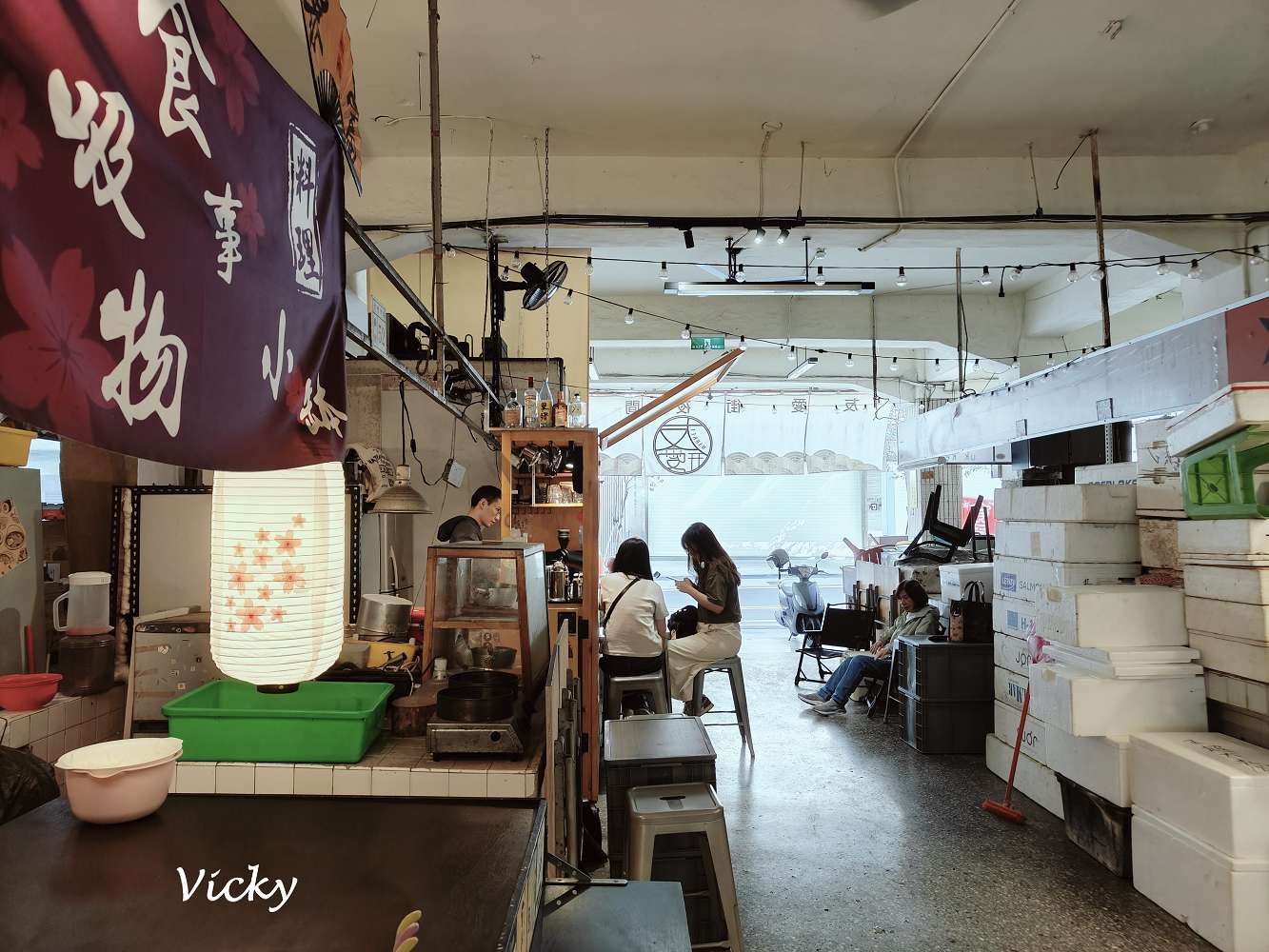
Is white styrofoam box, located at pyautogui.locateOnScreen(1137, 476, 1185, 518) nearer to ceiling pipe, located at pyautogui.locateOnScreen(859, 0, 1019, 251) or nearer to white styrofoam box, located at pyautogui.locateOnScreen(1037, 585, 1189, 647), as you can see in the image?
white styrofoam box, located at pyautogui.locateOnScreen(1037, 585, 1189, 647)

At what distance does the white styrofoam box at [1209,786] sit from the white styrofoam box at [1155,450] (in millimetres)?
1329

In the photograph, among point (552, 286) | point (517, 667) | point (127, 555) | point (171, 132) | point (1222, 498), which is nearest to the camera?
point (171, 132)

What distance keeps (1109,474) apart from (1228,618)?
1.48 metres

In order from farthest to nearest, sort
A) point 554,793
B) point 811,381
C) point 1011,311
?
point 811,381, point 1011,311, point 554,793

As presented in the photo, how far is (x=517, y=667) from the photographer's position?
2795 mm

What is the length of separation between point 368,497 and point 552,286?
1892 millimetres

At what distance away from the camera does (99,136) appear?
0.81 m

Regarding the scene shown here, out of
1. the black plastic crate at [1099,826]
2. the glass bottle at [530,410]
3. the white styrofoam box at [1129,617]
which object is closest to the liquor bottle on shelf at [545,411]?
the glass bottle at [530,410]

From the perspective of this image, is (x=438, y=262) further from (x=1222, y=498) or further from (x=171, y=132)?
(x=1222, y=498)

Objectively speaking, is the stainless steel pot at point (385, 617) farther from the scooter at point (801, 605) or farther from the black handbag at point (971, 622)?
the scooter at point (801, 605)

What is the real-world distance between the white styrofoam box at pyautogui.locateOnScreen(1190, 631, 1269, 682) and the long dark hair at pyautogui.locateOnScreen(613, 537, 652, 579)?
10.2 feet

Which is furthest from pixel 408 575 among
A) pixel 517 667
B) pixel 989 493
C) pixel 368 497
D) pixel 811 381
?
pixel 989 493

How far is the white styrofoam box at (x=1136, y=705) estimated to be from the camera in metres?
3.47

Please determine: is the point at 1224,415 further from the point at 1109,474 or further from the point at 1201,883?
the point at 1201,883
